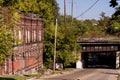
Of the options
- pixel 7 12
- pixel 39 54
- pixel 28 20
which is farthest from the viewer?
pixel 39 54

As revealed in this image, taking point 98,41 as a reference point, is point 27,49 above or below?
below

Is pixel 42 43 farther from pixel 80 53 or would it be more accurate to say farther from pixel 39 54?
pixel 80 53

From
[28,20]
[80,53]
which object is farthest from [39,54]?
[80,53]

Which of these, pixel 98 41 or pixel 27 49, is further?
pixel 98 41

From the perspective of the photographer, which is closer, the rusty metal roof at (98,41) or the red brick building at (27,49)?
the red brick building at (27,49)

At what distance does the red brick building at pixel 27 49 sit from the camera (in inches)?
2048

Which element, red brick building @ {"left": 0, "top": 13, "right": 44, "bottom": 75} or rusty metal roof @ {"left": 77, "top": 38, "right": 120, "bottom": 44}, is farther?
rusty metal roof @ {"left": 77, "top": 38, "right": 120, "bottom": 44}

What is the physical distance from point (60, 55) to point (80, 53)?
1094cm

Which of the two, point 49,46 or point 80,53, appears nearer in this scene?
point 49,46

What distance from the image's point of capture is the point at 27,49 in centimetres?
Answer: 6050

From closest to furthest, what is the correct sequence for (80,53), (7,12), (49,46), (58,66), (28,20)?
(7,12)
(28,20)
(49,46)
(58,66)
(80,53)

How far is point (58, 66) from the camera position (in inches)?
3194

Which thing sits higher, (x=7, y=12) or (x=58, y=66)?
(x=7, y=12)

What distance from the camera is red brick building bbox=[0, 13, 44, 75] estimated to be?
5203 centimetres
